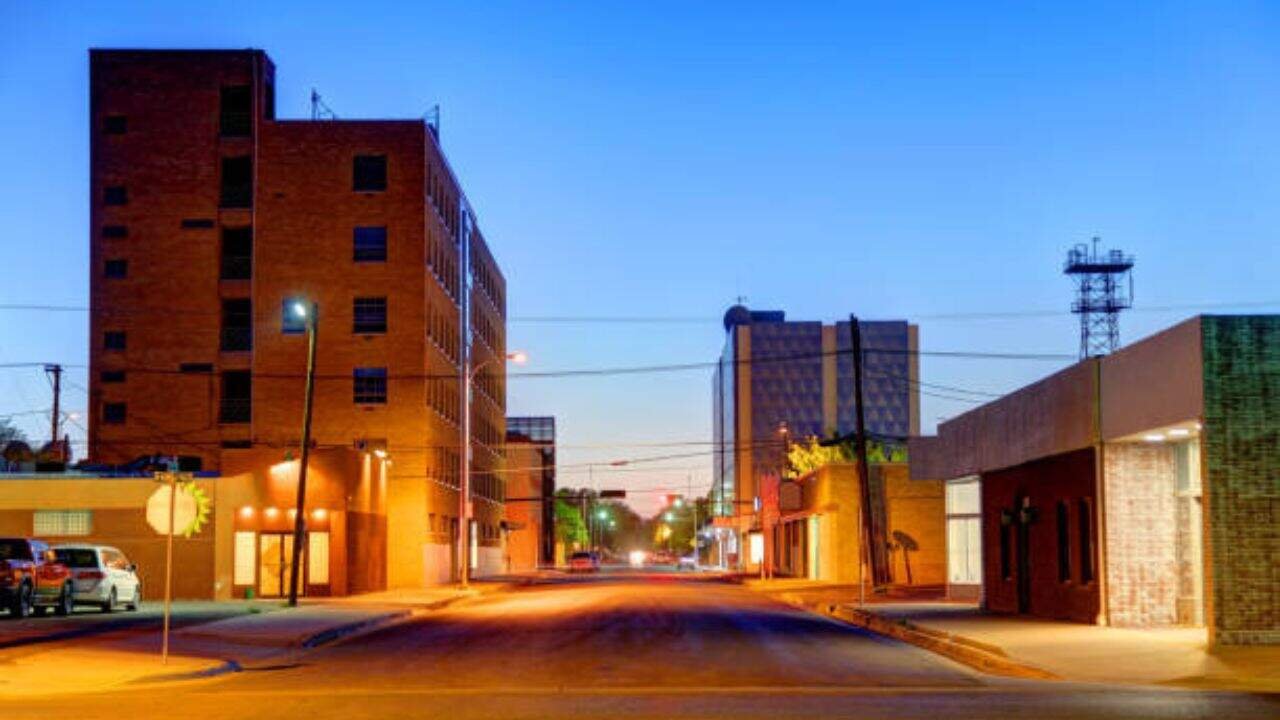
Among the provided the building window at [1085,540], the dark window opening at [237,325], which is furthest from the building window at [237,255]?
the building window at [1085,540]

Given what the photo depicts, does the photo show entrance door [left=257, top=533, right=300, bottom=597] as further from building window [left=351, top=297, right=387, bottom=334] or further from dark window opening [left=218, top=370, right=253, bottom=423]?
dark window opening [left=218, top=370, right=253, bottom=423]

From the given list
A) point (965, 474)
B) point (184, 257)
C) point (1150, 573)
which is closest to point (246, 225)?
point (184, 257)

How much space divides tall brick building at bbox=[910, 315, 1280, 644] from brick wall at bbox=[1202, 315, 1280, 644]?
22 millimetres

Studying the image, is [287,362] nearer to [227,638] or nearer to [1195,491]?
[227,638]

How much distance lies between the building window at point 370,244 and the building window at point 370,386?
5.06m

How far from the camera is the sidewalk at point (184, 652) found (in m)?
21.8

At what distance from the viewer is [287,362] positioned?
74.3 m

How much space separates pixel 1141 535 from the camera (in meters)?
31.5

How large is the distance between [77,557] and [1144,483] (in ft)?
84.4

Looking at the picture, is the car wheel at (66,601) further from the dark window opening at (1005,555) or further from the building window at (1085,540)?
the building window at (1085,540)

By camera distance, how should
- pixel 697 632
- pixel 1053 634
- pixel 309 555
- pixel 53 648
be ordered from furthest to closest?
pixel 309 555
pixel 697 632
pixel 1053 634
pixel 53 648

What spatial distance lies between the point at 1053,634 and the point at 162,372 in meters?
53.8

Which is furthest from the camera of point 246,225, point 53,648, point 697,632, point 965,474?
point 246,225

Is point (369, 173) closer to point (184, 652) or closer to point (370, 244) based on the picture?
point (370, 244)
